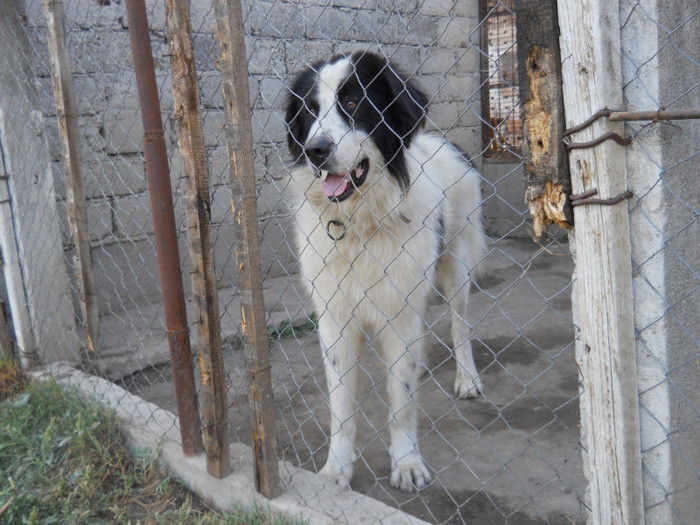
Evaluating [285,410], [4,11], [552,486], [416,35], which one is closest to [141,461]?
[285,410]

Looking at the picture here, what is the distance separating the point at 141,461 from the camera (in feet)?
7.74

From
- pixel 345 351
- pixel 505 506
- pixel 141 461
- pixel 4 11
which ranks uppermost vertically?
pixel 4 11

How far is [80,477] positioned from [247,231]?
126cm

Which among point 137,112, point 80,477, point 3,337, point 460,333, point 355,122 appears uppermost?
point 137,112

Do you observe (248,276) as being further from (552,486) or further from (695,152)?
(552,486)

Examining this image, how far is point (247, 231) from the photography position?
6.00 feet

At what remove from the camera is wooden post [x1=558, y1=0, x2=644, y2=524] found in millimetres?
1051

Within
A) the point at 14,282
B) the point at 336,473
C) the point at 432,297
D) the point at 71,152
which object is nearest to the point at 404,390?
the point at 336,473

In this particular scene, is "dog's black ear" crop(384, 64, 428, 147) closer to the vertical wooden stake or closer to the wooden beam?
the vertical wooden stake

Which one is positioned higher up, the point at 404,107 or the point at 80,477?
the point at 404,107

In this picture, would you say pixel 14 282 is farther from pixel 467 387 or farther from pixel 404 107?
pixel 467 387

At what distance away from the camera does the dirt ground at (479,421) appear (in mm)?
2082

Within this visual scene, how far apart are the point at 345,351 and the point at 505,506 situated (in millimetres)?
863

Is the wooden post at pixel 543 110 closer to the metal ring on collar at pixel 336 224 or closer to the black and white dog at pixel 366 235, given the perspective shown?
the black and white dog at pixel 366 235
